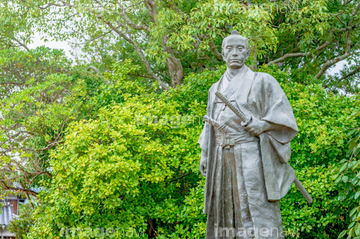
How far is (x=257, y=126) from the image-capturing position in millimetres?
3725

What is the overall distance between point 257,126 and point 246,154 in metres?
0.27

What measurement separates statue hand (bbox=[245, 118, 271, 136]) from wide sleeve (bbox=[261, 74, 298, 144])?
48 millimetres

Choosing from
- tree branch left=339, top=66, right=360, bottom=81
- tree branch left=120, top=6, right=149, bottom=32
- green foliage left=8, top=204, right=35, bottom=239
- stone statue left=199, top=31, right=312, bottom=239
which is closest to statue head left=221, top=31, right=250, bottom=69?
stone statue left=199, top=31, right=312, bottom=239

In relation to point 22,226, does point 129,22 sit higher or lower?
higher

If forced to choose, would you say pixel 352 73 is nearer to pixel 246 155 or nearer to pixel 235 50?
pixel 235 50

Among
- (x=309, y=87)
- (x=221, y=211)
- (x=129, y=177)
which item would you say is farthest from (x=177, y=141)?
(x=221, y=211)

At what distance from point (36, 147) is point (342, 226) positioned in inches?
258

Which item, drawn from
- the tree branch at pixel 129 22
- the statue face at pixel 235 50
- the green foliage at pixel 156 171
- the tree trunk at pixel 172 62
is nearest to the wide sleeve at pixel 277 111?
the statue face at pixel 235 50

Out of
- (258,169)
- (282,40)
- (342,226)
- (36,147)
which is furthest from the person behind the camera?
(282,40)

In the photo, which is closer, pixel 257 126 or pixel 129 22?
pixel 257 126

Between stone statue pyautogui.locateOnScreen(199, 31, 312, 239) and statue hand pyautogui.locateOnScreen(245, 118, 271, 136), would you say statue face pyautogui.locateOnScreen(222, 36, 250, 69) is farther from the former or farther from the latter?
statue hand pyautogui.locateOnScreen(245, 118, 271, 136)

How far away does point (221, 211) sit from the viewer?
3.92 m

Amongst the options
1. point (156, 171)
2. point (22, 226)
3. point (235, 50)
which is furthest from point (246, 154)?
point (22, 226)

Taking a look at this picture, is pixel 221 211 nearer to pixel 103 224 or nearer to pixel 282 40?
pixel 103 224
